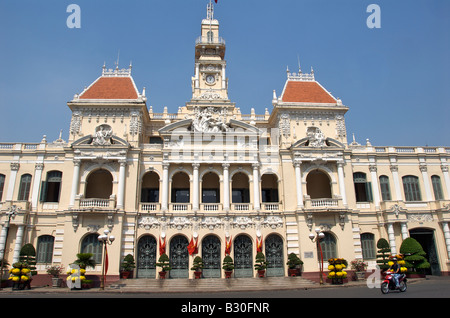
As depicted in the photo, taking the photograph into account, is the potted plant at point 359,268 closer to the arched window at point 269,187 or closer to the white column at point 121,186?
the arched window at point 269,187

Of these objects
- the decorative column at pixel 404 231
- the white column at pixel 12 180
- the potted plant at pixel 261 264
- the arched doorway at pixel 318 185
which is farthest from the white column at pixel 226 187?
the white column at pixel 12 180

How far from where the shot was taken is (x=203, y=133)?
1234 inches

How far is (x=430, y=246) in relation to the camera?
31969mm

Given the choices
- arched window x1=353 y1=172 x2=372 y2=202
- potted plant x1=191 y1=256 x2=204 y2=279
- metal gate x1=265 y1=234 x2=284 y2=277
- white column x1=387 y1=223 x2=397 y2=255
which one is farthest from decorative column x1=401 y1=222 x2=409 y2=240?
potted plant x1=191 y1=256 x2=204 y2=279

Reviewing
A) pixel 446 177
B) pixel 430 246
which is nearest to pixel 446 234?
pixel 430 246

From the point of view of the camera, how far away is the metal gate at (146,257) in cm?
2812

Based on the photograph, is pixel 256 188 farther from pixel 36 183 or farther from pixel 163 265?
pixel 36 183

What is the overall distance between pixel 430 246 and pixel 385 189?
21.4 feet

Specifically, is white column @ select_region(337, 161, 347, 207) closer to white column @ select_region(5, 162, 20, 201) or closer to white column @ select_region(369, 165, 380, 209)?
white column @ select_region(369, 165, 380, 209)

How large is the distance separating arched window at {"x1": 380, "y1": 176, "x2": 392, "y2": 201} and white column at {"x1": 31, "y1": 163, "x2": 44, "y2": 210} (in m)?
31.8

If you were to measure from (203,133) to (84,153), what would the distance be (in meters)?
10.5

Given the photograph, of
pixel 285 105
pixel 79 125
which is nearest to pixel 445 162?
pixel 285 105

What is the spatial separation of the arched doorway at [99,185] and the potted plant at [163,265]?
28.0 ft

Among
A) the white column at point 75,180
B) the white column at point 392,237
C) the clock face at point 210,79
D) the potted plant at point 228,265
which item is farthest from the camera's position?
the clock face at point 210,79
